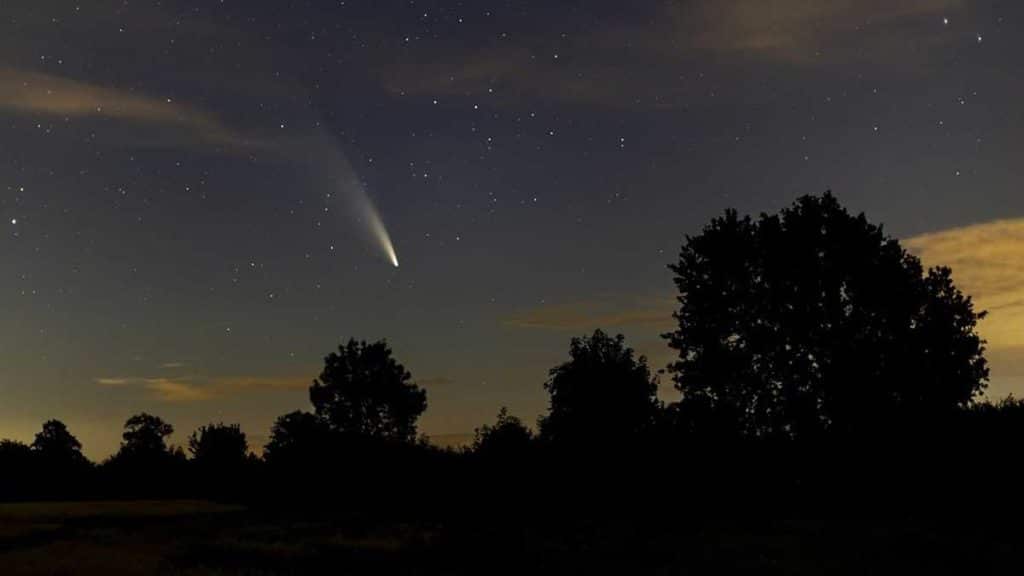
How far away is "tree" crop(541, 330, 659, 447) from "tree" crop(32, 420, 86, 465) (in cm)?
8998

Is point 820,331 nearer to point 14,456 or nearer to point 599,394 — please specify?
point 599,394

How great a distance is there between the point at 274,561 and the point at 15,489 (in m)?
80.6

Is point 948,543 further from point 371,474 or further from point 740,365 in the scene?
point 371,474

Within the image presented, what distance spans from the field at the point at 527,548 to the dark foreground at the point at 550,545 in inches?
2.1

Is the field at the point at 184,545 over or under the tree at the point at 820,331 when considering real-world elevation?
under

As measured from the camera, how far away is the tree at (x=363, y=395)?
339ft

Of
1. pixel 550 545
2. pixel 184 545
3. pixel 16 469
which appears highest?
pixel 16 469

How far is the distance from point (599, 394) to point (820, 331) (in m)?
19.8

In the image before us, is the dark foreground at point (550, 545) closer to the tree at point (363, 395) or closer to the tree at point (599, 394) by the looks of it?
the tree at point (599, 394)

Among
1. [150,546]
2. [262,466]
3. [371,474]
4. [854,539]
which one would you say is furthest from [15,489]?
[854,539]

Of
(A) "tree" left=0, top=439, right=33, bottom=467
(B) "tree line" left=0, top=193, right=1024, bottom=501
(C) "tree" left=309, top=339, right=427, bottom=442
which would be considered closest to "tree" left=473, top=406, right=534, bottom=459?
(B) "tree line" left=0, top=193, right=1024, bottom=501

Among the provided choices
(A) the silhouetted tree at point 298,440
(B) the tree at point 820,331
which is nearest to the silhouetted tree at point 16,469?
(A) the silhouetted tree at point 298,440

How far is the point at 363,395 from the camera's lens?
103812 mm

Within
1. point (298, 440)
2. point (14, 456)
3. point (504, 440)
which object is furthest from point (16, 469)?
point (504, 440)
